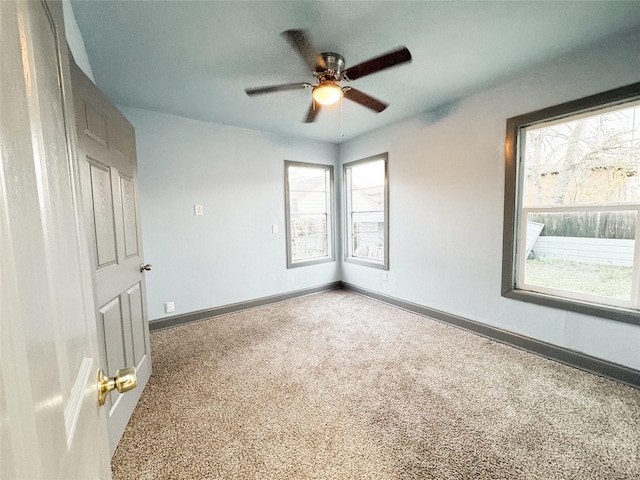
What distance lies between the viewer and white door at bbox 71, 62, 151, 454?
1339 mm

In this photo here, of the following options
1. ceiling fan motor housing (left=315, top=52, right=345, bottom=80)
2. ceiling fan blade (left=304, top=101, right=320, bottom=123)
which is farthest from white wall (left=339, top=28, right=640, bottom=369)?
ceiling fan motor housing (left=315, top=52, right=345, bottom=80)

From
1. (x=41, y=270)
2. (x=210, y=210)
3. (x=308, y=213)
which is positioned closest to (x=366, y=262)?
(x=308, y=213)

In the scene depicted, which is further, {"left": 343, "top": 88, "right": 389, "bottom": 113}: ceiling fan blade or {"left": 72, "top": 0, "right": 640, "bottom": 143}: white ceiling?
{"left": 343, "top": 88, "right": 389, "bottom": 113}: ceiling fan blade

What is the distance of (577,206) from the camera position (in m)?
2.18

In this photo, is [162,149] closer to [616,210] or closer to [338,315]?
[338,315]

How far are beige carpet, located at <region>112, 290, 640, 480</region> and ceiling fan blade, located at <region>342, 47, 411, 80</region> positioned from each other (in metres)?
2.14

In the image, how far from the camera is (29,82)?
1.24 feet

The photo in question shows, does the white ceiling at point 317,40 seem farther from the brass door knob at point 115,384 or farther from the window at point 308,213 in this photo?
the brass door knob at point 115,384

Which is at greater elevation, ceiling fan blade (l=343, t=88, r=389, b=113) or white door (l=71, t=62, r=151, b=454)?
ceiling fan blade (l=343, t=88, r=389, b=113)

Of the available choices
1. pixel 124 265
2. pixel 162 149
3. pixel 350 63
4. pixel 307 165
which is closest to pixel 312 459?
pixel 124 265

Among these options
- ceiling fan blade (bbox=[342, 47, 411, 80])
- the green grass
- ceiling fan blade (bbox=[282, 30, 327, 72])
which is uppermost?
ceiling fan blade (bbox=[282, 30, 327, 72])

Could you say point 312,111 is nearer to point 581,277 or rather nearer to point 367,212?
point 367,212

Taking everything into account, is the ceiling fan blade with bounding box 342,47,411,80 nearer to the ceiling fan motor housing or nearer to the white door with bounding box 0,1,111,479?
the ceiling fan motor housing

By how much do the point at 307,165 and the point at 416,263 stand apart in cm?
212
